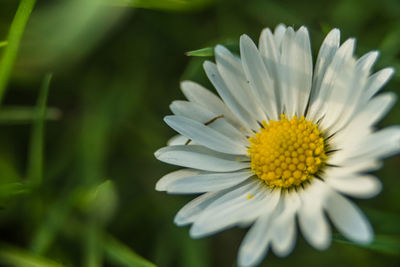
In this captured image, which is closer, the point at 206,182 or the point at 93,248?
the point at 206,182

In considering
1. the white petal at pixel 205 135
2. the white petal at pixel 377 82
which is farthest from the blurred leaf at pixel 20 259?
the white petal at pixel 377 82

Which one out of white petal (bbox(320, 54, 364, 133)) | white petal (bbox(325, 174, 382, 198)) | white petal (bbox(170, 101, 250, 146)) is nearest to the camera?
white petal (bbox(325, 174, 382, 198))

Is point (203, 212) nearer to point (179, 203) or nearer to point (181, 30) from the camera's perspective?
point (179, 203)

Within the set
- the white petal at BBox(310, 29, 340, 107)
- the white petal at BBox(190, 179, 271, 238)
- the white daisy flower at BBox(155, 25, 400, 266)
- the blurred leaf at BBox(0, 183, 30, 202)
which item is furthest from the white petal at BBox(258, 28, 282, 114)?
the blurred leaf at BBox(0, 183, 30, 202)

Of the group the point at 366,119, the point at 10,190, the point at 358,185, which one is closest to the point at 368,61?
the point at 366,119

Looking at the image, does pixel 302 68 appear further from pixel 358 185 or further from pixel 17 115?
pixel 17 115

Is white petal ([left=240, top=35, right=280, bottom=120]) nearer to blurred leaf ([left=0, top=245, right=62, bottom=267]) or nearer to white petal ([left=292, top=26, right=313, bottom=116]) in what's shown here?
white petal ([left=292, top=26, right=313, bottom=116])

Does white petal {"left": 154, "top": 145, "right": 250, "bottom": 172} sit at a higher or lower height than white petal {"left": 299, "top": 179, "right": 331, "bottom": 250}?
A: higher
